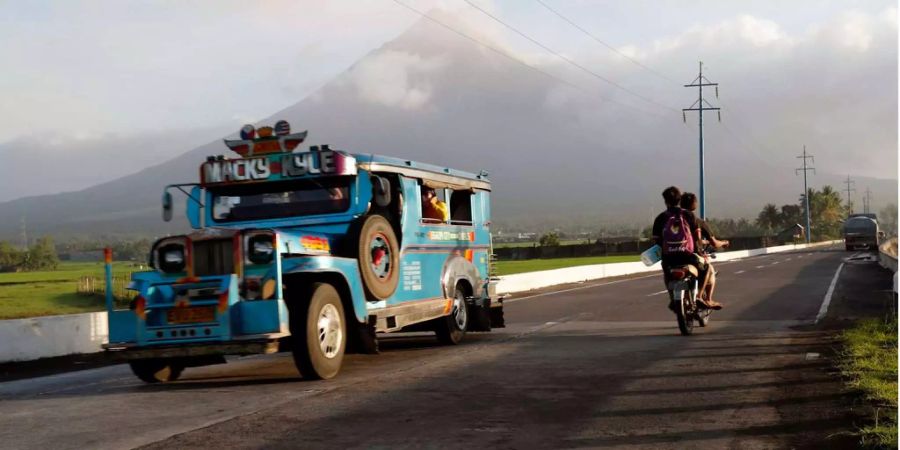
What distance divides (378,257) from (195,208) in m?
2.54

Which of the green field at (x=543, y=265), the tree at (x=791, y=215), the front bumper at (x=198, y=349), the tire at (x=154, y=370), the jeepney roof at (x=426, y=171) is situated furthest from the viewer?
the tree at (x=791, y=215)

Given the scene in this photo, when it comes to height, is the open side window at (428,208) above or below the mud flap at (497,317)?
above

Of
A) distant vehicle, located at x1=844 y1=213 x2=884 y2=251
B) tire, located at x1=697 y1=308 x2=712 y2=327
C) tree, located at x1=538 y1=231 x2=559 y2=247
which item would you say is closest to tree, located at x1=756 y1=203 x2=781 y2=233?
tree, located at x1=538 y1=231 x2=559 y2=247

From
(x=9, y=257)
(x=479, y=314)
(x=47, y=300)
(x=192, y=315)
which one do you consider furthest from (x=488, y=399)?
(x=9, y=257)

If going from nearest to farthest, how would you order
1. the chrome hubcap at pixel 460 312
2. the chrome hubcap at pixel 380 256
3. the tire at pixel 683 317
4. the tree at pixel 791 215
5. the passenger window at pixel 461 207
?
the chrome hubcap at pixel 380 256 → the tire at pixel 683 317 → the chrome hubcap at pixel 460 312 → the passenger window at pixel 461 207 → the tree at pixel 791 215

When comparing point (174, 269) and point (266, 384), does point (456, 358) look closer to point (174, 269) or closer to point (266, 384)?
point (266, 384)

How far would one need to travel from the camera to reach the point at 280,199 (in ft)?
40.0

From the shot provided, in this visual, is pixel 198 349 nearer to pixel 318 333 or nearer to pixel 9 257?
pixel 318 333

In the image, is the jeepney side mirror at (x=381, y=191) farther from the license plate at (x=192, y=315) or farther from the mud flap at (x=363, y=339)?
the license plate at (x=192, y=315)

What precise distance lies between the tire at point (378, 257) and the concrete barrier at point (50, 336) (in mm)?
4737

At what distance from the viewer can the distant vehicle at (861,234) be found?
2985 inches

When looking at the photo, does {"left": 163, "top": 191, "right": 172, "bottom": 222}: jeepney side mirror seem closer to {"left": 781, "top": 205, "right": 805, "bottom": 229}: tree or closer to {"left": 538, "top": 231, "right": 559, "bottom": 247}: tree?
{"left": 538, "top": 231, "right": 559, "bottom": 247}: tree

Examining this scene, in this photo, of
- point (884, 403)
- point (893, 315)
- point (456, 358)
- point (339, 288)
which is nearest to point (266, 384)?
point (339, 288)

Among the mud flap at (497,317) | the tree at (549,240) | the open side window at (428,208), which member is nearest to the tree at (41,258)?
the tree at (549,240)
